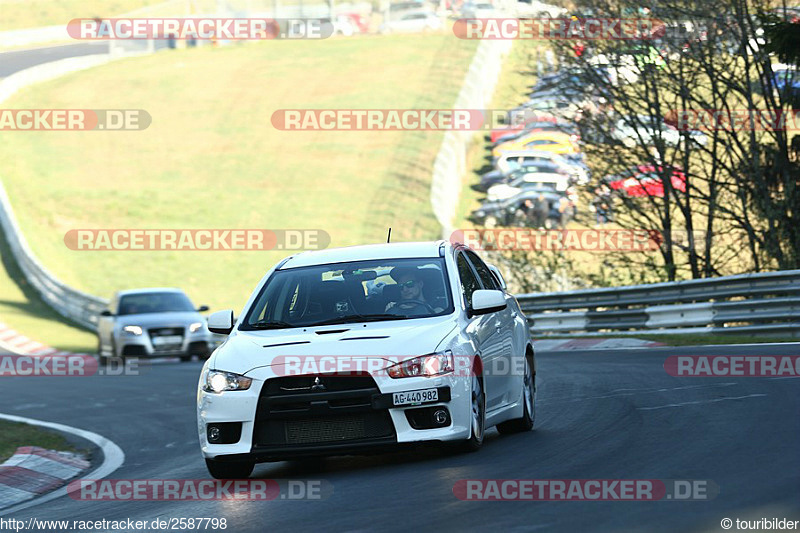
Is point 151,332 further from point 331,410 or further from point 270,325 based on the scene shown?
point 331,410

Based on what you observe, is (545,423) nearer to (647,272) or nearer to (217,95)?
(647,272)

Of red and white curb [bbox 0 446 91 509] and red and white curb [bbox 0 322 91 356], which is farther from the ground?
red and white curb [bbox 0 446 91 509]

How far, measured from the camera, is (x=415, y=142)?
60.2 metres

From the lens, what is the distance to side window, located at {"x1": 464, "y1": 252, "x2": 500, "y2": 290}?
11.3 metres

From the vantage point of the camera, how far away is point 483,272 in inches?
452

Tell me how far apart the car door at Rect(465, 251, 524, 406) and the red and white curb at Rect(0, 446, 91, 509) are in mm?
3609

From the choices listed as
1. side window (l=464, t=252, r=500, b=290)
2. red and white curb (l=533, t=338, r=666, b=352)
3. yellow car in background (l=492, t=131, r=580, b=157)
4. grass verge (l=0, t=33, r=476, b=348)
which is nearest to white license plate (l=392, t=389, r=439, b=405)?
side window (l=464, t=252, r=500, b=290)

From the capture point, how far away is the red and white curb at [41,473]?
33.2ft

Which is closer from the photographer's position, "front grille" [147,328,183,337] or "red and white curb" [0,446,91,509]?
"red and white curb" [0,446,91,509]

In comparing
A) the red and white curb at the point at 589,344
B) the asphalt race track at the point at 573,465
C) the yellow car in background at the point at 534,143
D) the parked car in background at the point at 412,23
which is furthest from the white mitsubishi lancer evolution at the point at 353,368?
the parked car in background at the point at 412,23

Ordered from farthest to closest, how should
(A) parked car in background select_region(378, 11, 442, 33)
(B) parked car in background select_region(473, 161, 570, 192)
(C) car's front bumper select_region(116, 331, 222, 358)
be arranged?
(A) parked car in background select_region(378, 11, 442, 33), (B) parked car in background select_region(473, 161, 570, 192), (C) car's front bumper select_region(116, 331, 222, 358)

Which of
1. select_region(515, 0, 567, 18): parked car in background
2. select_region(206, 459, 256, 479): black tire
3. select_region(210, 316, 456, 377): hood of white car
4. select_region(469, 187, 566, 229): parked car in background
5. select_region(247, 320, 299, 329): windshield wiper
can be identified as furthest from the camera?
select_region(469, 187, 566, 229): parked car in background

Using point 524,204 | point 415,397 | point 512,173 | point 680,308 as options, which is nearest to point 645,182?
point 680,308

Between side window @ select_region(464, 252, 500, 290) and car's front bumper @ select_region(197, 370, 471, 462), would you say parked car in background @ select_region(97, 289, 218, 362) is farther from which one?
car's front bumper @ select_region(197, 370, 471, 462)
